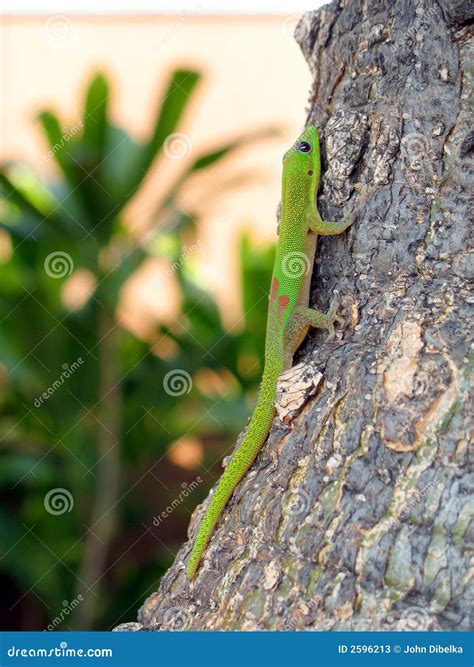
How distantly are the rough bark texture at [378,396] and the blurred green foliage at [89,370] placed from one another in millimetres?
3343

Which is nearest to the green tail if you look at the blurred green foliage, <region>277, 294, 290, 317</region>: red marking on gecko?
<region>277, 294, 290, 317</region>: red marking on gecko

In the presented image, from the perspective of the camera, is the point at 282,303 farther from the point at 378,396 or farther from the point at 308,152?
the point at 378,396

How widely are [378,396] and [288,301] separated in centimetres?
99

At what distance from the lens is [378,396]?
6.88 ft

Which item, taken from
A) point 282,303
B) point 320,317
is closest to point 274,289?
point 282,303

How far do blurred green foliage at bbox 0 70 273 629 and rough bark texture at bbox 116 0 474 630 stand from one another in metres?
3.34

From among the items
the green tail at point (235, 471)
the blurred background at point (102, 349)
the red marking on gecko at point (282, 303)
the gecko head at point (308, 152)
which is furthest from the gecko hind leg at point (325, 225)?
the blurred background at point (102, 349)

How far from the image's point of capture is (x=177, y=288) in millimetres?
6820

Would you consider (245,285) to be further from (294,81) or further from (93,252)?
(294,81)

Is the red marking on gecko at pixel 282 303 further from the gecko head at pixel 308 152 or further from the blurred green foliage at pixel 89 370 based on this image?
the blurred green foliage at pixel 89 370

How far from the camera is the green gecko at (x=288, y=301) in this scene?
2512 mm

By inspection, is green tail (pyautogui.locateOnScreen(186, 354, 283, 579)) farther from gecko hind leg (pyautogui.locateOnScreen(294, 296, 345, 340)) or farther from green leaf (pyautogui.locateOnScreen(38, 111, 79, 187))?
green leaf (pyautogui.locateOnScreen(38, 111, 79, 187))
